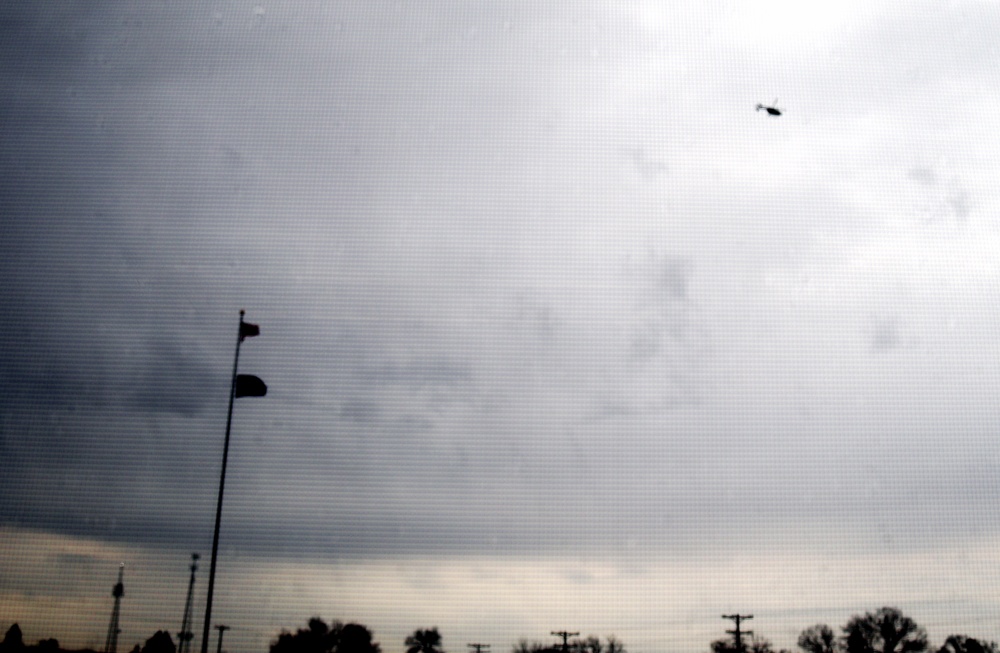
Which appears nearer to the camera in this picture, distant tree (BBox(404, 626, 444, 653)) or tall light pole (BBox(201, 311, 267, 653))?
tall light pole (BBox(201, 311, 267, 653))

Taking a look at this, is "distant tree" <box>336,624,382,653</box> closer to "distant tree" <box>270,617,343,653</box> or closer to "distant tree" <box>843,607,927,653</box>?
"distant tree" <box>270,617,343,653</box>

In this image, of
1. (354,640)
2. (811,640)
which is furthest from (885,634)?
(354,640)

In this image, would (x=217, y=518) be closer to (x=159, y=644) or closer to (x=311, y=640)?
(x=159, y=644)

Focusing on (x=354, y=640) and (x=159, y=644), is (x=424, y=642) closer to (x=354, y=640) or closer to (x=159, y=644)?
(x=354, y=640)

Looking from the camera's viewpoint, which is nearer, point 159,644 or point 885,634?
point 159,644

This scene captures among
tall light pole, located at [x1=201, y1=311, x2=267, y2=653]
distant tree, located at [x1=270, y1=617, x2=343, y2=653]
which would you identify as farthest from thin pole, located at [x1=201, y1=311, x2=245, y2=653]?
distant tree, located at [x1=270, y1=617, x2=343, y2=653]

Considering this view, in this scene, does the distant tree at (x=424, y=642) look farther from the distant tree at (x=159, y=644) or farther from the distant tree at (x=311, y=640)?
the distant tree at (x=159, y=644)

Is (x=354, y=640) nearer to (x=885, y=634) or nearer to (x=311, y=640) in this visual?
(x=311, y=640)

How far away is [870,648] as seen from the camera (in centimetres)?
7450

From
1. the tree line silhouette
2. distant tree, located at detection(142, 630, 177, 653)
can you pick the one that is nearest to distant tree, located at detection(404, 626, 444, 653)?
the tree line silhouette

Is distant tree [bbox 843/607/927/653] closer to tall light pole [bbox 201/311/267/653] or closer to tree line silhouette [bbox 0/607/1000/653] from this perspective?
tree line silhouette [bbox 0/607/1000/653]

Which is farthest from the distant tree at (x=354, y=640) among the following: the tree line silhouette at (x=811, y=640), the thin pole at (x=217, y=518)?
the thin pole at (x=217, y=518)

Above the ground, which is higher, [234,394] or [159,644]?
[234,394]

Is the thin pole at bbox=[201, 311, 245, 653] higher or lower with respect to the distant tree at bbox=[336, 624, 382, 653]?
higher
